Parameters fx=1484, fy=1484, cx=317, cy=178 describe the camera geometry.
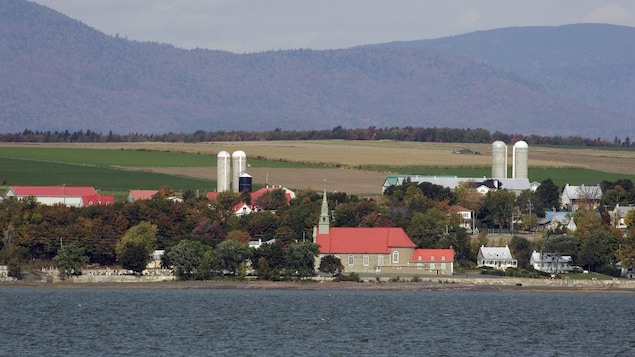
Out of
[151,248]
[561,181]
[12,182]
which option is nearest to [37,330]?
[151,248]

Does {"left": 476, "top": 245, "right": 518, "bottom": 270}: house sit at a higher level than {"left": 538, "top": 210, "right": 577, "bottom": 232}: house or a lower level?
lower

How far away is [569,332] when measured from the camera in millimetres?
67938

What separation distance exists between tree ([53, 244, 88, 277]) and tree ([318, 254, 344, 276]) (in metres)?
16.0

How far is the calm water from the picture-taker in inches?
2346

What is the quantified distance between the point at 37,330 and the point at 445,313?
22592 millimetres

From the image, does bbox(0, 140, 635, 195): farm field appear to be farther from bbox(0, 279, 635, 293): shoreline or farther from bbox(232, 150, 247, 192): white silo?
bbox(0, 279, 635, 293): shoreline

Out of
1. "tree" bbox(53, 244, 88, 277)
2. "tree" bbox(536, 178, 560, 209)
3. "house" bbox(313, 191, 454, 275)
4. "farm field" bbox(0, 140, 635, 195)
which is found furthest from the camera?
"farm field" bbox(0, 140, 635, 195)

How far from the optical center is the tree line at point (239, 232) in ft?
323

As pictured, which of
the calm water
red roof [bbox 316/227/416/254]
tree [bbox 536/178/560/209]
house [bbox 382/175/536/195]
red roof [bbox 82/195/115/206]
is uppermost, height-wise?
house [bbox 382/175/536/195]

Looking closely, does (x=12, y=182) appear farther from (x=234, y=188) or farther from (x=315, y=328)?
(x=315, y=328)

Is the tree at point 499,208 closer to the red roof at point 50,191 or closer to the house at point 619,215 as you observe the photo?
the house at point 619,215

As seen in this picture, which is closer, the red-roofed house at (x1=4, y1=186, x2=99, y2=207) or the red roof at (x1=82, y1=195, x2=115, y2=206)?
the red roof at (x1=82, y1=195, x2=115, y2=206)

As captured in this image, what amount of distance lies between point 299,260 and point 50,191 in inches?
1548

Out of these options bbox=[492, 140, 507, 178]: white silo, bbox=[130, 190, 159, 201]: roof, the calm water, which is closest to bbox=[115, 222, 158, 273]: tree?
the calm water
